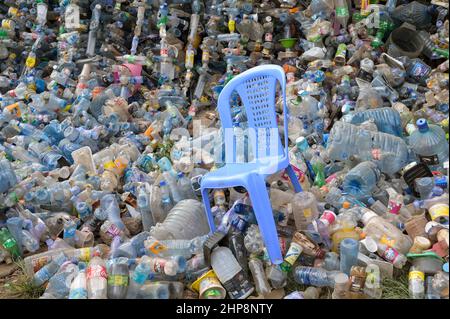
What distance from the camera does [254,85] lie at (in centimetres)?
336

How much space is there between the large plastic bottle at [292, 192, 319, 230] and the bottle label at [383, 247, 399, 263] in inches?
18.5

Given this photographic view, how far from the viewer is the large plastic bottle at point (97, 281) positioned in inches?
109

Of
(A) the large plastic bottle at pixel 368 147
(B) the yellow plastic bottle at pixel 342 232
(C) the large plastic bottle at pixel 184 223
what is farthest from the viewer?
(A) the large plastic bottle at pixel 368 147

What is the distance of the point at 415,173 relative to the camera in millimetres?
3410

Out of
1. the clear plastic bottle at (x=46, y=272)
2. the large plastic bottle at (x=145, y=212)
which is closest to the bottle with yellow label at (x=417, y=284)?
the large plastic bottle at (x=145, y=212)

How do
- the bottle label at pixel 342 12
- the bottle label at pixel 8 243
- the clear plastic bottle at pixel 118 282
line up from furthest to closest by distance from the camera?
1. the bottle label at pixel 342 12
2. the bottle label at pixel 8 243
3. the clear plastic bottle at pixel 118 282

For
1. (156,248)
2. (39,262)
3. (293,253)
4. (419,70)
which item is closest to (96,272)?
(156,248)

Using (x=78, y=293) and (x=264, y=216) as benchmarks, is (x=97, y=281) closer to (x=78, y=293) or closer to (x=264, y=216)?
(x=78, y=293)

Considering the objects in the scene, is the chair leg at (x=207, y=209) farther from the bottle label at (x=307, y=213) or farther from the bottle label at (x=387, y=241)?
the bottle label at (x=387, y=241)

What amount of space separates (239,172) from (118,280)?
85cm

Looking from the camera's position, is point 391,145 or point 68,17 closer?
point 391,145

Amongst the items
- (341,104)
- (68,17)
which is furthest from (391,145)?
(68,17)
